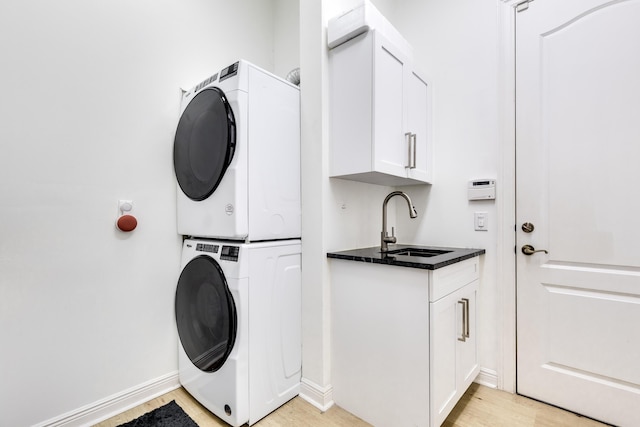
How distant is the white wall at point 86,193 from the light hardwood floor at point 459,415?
0.22 meters

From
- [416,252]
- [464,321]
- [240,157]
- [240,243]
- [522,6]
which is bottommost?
[464,321]

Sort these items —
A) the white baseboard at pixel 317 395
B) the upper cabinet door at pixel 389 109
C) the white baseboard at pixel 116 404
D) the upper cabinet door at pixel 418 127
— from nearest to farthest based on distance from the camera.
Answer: the white baseboard at pixel 116 404
the upper cabinet door at pixel 389 109
the white baseboard at pixel 317 395
the upper cabinet door at pixel 418 127

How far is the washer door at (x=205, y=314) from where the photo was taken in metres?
1.46

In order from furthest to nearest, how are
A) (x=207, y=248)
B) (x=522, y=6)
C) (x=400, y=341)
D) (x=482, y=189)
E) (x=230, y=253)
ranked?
(x=482, y=189)
(x=522, y=6)
(x=207, y=248)
(x=230, y=253)
(x=400, y=341)

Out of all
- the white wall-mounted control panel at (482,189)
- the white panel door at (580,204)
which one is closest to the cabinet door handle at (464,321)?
the white panel door at (580,204)

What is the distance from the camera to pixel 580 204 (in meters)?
1.57

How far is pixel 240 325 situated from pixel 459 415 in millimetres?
1263

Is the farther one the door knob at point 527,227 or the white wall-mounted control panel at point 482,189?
the white wall-mounted control panel at point 482,189

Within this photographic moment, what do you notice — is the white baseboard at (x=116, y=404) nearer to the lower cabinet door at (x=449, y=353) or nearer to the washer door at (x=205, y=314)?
the washer door at (x=205, y=314)

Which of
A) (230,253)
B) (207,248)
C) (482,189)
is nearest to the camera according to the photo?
(230,253)

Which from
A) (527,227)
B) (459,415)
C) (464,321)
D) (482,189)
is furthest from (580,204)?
(459,415)

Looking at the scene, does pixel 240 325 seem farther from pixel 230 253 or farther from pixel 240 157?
pixel 240 157

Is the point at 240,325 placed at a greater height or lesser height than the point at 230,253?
lesser

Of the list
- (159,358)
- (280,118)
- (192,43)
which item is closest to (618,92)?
(280,118)
